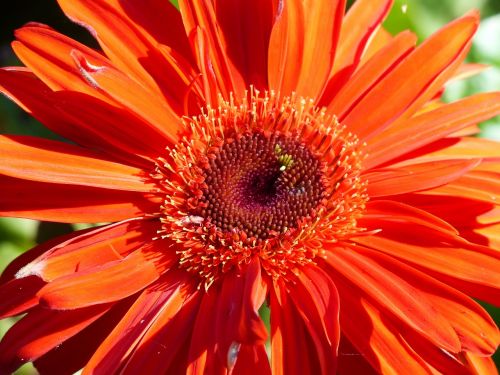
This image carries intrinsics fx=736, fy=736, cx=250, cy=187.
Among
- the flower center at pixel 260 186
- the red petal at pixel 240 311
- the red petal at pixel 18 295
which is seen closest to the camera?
the red petal at pixel 240 311

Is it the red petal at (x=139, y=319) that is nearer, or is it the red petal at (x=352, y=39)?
the red petal at (x=139, y=319)

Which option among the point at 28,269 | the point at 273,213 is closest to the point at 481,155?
the point at 273,213

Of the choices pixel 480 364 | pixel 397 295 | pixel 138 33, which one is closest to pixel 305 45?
pixel 138 33

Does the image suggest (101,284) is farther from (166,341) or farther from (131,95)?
(131,95)

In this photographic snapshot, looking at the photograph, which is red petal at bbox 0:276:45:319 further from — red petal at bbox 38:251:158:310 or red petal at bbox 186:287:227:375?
red petal at bbox 186:287:227:375

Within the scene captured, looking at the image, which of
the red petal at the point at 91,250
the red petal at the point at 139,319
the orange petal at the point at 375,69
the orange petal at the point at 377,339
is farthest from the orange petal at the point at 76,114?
the orange petal at the point at 377,339

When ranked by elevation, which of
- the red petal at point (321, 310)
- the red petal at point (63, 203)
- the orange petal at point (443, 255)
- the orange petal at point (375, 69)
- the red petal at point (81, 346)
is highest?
the orange petal at point (375, 69)

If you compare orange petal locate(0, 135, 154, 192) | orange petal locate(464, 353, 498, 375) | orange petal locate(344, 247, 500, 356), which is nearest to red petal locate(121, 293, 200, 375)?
orange petal locate(0, 135, 154, 192)

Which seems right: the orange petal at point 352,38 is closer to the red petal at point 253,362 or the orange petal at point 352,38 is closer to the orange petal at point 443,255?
the orange petal at point 443,255
